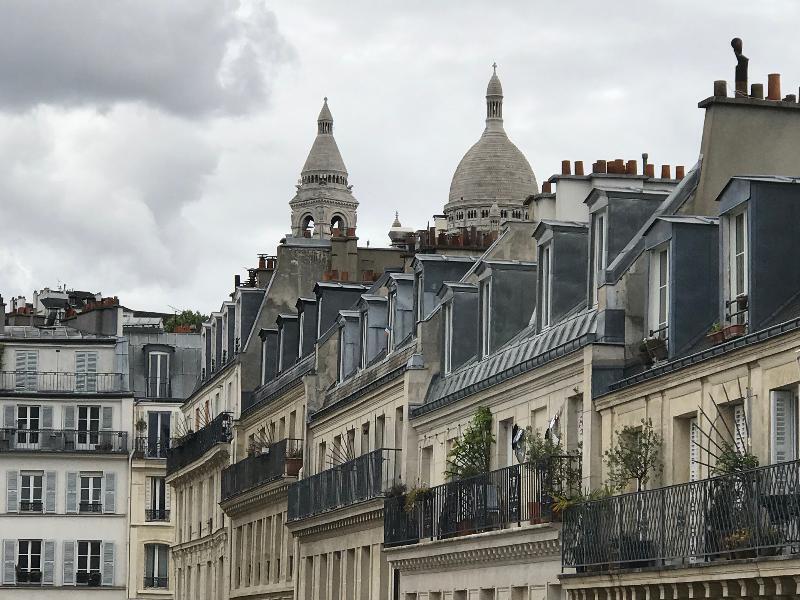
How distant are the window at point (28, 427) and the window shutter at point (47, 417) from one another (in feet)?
0.80

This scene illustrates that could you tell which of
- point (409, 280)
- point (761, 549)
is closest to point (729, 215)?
point (761, 549)

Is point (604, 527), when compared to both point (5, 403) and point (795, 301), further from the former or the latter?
point (5, 403)

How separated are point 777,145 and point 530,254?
11.7 meters

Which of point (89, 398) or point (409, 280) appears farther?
point (89, 398)

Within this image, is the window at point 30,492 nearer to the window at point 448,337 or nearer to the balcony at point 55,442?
the balcony at point 55,442

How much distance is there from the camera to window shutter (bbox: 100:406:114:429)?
87688mm

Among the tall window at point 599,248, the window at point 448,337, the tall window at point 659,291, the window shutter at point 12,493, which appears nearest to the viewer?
the tall window at point 659,291

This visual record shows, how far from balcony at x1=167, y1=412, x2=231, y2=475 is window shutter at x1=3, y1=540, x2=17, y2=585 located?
34.3 ft

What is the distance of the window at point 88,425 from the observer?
87.1m

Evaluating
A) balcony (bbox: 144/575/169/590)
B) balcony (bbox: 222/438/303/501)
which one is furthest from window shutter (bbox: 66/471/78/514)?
balcony (bbox: 222/438/303/501)

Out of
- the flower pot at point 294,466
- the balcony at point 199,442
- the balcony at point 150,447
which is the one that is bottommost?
the flower pot at point 294,466

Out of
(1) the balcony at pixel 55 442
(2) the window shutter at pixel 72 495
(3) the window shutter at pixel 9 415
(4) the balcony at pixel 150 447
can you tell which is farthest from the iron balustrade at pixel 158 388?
(3) the window shutter at pixel 9 415

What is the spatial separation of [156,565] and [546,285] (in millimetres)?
52441

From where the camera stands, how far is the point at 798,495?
22.5m
